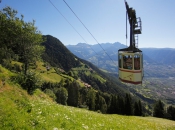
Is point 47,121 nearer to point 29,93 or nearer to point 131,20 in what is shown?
point 29,93

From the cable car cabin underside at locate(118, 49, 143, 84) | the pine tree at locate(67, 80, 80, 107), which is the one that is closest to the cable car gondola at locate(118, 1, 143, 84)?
the cable car cabin underside at locate(118, 49, 143, 84)

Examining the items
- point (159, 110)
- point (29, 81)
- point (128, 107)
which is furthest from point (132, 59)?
point (159, 110)

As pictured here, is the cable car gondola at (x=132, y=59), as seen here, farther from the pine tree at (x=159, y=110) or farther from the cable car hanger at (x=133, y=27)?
the pine tree at (x=159, y=110)

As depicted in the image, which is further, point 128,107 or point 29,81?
point 128,107

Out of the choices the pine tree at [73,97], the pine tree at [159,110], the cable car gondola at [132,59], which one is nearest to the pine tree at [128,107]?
the pine tree at [159,110]

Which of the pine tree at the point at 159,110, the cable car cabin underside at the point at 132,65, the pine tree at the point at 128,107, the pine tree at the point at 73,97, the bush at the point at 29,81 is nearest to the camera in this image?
the bush at the point at 29,81

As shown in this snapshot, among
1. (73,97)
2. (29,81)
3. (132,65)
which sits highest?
(132,65)

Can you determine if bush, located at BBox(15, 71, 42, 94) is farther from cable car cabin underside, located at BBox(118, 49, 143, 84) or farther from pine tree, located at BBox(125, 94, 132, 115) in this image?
pine tree, located at BBox(125, 94, 132, 115)

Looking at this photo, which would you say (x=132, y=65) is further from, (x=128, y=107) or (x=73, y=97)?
(x=73, y=97)

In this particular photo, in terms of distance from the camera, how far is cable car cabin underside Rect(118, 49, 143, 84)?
2247cm

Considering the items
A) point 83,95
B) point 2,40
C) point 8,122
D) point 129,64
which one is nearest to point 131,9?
point 129,64

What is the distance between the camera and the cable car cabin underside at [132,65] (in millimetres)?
22469

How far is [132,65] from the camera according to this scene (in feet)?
74.8

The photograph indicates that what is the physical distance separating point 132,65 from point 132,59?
101 centimetres
